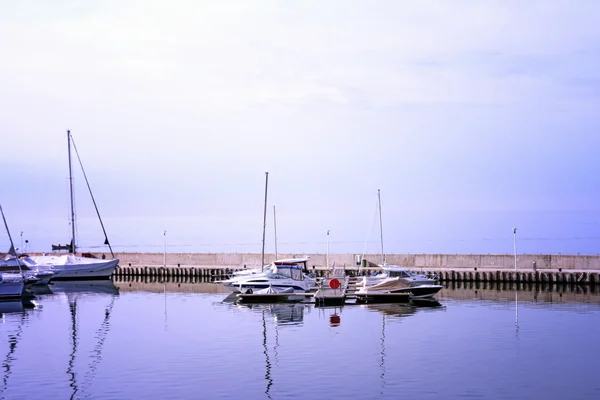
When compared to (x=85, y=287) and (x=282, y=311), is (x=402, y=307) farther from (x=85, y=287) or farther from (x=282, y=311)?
(x=85, y=287)

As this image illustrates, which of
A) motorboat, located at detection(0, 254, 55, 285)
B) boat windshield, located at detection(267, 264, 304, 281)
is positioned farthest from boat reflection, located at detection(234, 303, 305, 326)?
motorboat, located at detection(0, 254, 55, 285)

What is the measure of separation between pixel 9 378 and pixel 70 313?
2429 centimetres

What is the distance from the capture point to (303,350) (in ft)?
122

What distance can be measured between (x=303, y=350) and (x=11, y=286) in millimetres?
33675

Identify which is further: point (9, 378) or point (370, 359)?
point (370, 359)

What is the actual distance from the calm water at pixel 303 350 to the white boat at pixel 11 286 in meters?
3.16

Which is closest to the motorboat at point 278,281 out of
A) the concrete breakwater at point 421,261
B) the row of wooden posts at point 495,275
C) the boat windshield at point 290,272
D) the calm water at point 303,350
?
the boat windshield at point 290,272

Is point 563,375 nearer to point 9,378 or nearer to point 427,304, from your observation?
point 9,378

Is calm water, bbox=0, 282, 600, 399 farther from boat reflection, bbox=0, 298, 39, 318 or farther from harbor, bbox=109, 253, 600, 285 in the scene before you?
harbor, bbox=109, 253, 600, 285

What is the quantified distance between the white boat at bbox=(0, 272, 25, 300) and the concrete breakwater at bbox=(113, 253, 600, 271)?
1056 inches

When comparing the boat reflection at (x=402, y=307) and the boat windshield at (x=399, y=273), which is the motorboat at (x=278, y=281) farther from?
the boat reflection at (x=402, y=307)

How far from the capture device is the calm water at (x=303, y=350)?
94.8ft

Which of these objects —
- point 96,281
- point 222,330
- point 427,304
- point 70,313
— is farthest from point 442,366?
point 96,281

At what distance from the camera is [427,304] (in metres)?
57.2
